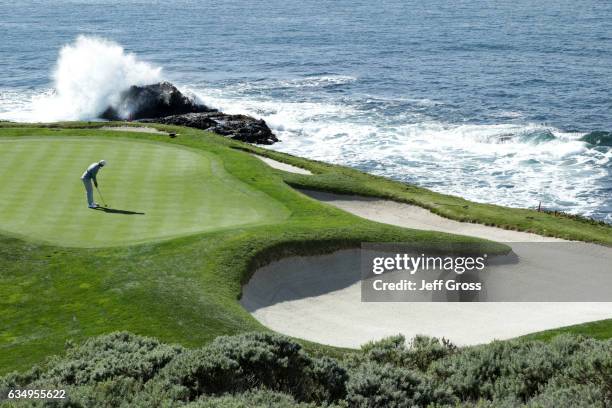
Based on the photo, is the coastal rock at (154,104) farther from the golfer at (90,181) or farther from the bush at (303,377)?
the bush at (303,377)

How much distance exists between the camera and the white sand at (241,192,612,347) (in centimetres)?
2398

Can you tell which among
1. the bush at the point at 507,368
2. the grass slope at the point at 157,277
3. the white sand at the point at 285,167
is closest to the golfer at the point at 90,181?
the grass slope at the point at 157,277

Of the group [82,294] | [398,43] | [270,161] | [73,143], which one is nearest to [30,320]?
[82,294]

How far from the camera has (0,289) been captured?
79.3ft

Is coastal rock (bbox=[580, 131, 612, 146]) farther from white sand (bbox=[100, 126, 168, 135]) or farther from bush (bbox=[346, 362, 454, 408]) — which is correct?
bush (bbox=[346, 362, 454, 408])

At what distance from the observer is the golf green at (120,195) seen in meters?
27.0

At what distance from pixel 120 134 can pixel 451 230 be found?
59.2 ft

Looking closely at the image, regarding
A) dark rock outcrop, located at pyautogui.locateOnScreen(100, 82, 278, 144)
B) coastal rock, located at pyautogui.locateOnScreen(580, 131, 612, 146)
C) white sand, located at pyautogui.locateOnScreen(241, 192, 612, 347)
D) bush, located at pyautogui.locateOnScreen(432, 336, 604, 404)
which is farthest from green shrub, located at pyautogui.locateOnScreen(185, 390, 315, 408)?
coastal rock, located at pyautogui.locateOnScreen(580, 131, 612, 146)

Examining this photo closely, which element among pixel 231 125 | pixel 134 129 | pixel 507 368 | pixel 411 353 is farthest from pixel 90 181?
pixel 231 125

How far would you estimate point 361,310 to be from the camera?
2522cm

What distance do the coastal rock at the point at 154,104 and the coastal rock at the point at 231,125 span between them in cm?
318

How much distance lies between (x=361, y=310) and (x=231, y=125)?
39.1m

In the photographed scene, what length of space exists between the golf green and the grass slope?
0.32m

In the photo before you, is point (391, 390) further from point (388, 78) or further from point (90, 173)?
point (388, 78)
